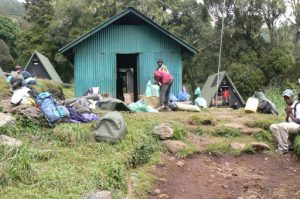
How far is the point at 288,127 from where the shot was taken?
387 inches

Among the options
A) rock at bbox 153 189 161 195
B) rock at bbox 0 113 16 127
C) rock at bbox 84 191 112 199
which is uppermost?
rock at bbox 0 113 16 127

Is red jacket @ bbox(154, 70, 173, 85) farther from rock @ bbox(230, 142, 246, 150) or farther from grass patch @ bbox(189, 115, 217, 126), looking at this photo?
rock @ bbox(230, 142, 246, 150)

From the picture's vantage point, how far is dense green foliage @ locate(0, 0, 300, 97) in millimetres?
35531

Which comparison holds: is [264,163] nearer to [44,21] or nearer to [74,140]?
[74,140]

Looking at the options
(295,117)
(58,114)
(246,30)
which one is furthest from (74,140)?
(246,30)

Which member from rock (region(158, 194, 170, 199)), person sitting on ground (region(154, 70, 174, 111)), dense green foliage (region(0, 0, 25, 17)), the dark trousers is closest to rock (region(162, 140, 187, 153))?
rock (region(158, 194, 170, 199))

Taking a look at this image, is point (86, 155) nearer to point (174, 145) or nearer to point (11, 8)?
point (174, 145)

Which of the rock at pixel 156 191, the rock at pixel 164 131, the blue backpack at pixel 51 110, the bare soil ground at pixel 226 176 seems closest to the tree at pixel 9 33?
the blue backpack at pixel 51 110

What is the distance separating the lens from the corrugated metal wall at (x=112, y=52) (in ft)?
57.0

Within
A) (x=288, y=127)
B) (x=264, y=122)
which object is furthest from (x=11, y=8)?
(x=288, y=127)

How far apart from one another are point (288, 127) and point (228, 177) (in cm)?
218

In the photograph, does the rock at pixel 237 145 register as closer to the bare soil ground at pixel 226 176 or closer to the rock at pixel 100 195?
the bare soil ground at pixel 226 176

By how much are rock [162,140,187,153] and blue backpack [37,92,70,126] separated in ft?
7.04

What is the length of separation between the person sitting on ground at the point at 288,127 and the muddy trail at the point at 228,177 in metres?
0.25
